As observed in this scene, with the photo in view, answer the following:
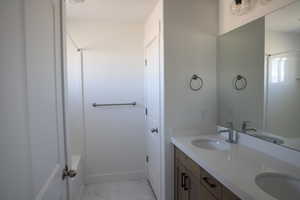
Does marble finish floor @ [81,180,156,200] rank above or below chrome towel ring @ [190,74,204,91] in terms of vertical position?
below

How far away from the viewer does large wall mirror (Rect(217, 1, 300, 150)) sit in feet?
4.53

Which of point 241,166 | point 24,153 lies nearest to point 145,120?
point 241,166

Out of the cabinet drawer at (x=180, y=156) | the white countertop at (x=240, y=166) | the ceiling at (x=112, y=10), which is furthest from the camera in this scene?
the ceiling at (x=112, y=10)

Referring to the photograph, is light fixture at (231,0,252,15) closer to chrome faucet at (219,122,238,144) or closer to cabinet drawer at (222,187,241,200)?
chrome faucet at (219,122,238,144)

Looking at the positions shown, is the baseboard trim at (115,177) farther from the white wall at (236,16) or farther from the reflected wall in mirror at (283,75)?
the white wall at (236,16)

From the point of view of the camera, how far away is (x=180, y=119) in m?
2.16

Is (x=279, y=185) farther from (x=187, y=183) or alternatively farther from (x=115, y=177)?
(x=115, y=177)

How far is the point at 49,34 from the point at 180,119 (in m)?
1.52

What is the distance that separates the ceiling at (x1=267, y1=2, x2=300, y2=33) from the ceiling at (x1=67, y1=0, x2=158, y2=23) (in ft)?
4.18

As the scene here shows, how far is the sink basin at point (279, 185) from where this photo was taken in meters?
1.15

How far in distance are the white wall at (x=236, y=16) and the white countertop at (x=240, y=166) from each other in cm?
112

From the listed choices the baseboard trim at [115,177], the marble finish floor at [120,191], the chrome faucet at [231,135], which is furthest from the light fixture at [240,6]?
the baseboard trim at [115,177]

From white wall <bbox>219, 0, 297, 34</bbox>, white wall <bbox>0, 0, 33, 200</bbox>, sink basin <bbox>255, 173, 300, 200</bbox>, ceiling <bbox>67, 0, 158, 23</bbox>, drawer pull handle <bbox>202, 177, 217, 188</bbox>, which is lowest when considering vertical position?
drawer pull handle <bbox>202, 177, 217, 188</bbox>

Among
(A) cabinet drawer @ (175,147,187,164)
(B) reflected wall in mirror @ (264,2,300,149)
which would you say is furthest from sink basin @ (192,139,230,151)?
(B) reflected wall in mirror @ (264,2,300,149)
